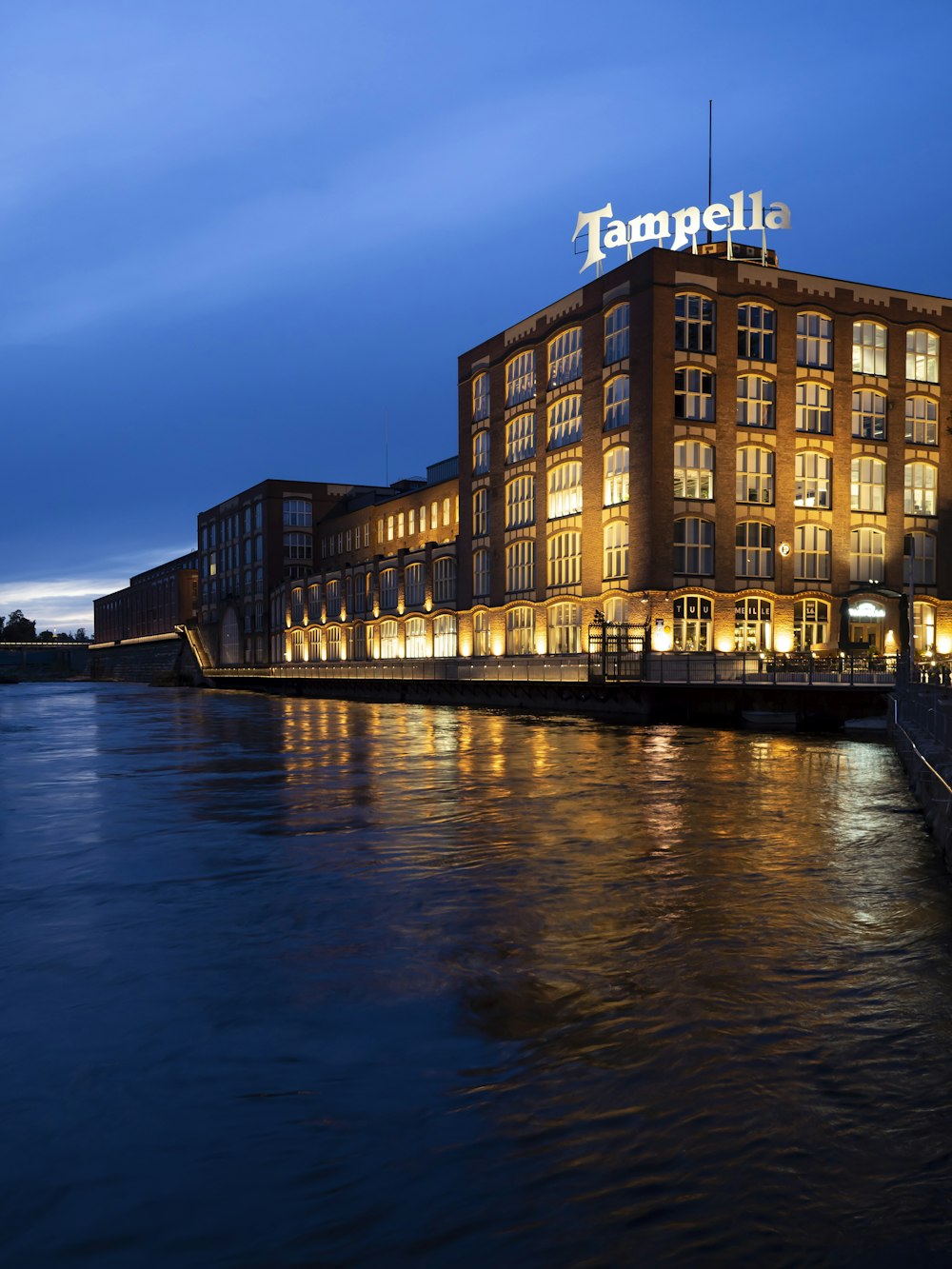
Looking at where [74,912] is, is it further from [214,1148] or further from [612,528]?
[612,528]

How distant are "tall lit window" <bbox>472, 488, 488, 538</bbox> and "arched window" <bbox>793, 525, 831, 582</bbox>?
23.0 m

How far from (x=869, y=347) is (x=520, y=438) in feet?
75.1

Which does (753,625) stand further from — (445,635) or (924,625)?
(445,635)

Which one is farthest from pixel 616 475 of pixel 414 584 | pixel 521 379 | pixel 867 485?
pixel 414 584

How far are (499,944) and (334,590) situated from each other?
98643mm

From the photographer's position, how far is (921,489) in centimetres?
6856

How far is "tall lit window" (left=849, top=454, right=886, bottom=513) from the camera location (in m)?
66.2

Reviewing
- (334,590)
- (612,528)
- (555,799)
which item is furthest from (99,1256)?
(334,590)

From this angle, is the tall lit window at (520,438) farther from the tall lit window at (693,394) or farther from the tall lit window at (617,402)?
the tall lit window at (693,394)

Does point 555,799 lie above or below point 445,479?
below

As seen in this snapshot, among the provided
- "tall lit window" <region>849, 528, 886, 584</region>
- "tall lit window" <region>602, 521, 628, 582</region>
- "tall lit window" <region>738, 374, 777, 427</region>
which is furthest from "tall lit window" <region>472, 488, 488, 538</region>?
"tall lit window" <region>849, 528, 886, 584</region>

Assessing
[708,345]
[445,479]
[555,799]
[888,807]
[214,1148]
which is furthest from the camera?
[445,479]

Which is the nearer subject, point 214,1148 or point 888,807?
point 214,1148

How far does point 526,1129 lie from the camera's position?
6.44 metres
